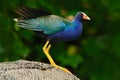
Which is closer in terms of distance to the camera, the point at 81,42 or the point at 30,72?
the point at 30,72

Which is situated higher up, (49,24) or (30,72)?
(49,24)

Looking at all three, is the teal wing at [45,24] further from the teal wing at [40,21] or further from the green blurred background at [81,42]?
the green blurred background at [81,42]

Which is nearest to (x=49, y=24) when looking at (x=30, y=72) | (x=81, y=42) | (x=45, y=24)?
(x=45, y=24)

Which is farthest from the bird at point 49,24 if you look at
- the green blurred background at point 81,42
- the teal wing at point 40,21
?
the green blurred background at point 81,42

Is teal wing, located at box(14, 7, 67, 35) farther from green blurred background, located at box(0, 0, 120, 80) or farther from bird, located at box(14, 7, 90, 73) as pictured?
green blurred background, located at box(0, 0, 120, 80)

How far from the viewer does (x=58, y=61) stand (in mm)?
5789

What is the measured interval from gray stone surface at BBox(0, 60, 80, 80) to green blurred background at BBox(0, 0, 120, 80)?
4.97ft

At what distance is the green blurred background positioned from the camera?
219 inches

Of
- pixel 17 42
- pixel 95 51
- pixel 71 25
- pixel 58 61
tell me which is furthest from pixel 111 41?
pixel 71 25

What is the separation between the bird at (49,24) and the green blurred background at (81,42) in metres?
1.50

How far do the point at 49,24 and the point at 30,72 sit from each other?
15.6 inches

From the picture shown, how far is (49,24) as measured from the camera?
3988mm

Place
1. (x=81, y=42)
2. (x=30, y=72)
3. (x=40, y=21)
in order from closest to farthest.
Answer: (x=30, y=72) < (x=40, y=21) < (x=81, y=42)

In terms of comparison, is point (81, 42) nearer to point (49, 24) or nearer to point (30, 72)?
point (49, 24)
